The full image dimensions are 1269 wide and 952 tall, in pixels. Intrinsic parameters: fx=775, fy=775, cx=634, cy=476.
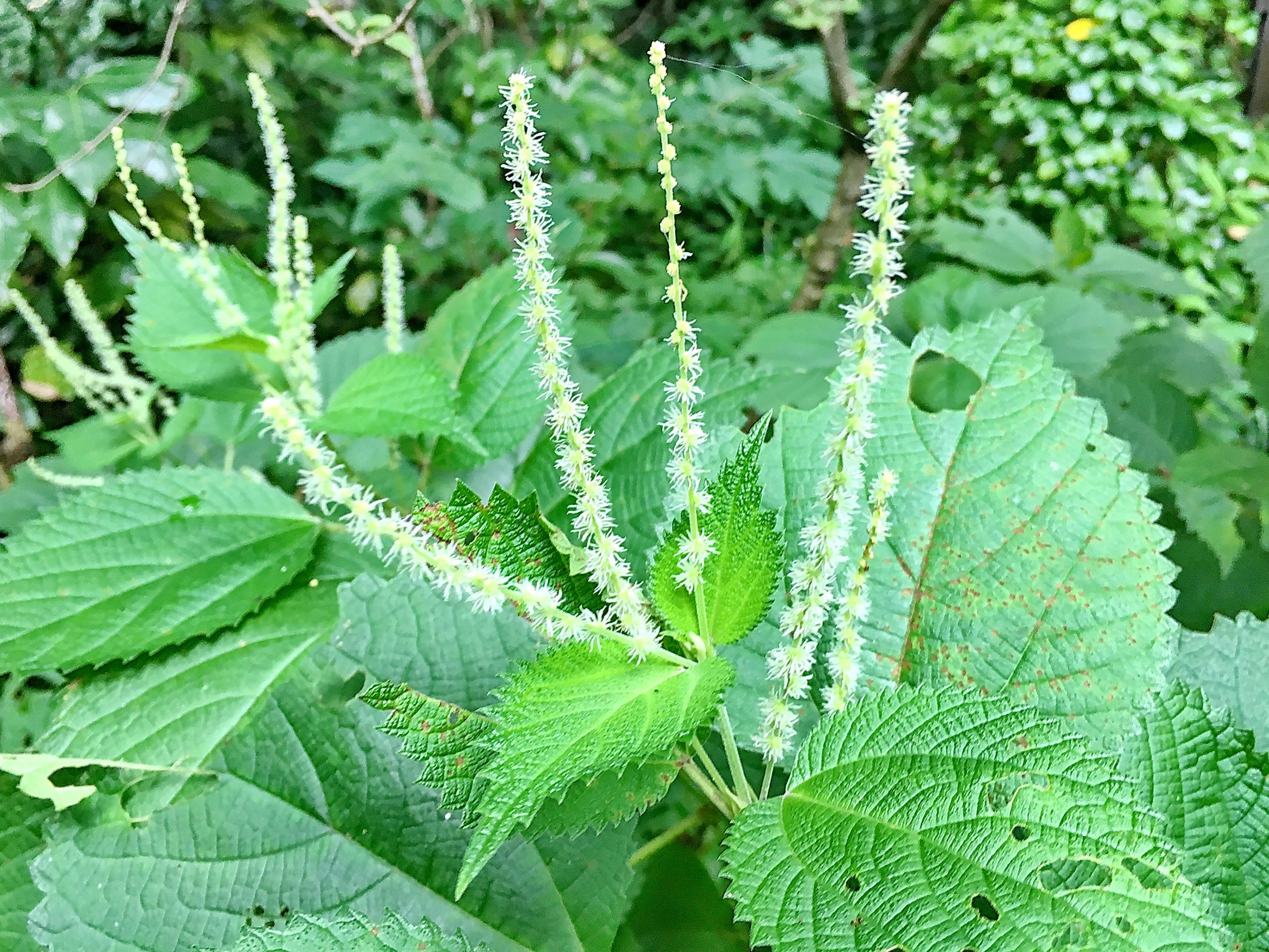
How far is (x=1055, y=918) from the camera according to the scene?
0.38m

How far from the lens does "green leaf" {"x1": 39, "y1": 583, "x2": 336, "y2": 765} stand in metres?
0.70

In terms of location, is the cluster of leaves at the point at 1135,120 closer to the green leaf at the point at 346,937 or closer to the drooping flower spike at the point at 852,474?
the drooping flower spike at the point at 852,474

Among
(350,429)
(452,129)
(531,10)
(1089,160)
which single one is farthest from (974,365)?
(531,10)

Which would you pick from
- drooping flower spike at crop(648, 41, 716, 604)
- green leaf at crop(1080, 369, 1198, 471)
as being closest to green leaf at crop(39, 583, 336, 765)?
drooping flower spike at crop(648, 41, 716, 604)

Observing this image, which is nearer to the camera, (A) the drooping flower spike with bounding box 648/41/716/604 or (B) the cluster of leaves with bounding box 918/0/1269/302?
(A) the drooping flower spike with bounding box 648/41/716/604

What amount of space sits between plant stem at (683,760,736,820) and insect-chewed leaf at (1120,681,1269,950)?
27 cm

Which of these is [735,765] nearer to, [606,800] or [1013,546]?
[606,800]

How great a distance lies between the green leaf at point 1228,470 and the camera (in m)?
1.07

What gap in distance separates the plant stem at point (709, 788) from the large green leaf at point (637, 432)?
287 mm

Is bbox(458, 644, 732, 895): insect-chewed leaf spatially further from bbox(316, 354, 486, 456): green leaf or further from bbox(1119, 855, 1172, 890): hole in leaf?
bbox(316, 354, 486, 456): green leaf

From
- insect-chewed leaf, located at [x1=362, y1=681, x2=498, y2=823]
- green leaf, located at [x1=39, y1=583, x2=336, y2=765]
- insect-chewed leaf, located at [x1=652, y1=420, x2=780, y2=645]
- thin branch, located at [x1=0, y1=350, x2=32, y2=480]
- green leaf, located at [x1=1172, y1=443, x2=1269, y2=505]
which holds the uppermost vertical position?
insect-chewed leaf, located at [x1=652, y1=420, x2=780, y2=645]

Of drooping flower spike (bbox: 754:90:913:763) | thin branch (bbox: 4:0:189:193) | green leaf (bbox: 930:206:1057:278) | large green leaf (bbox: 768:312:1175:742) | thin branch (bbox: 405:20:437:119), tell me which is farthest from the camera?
thin branch (bbox: 405:20:437:119)

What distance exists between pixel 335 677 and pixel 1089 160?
7.85 ft

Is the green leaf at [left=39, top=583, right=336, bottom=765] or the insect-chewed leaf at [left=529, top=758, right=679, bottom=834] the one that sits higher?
the insect-chewed leaf at [left=529, top=758, right=679, bottom=834]
